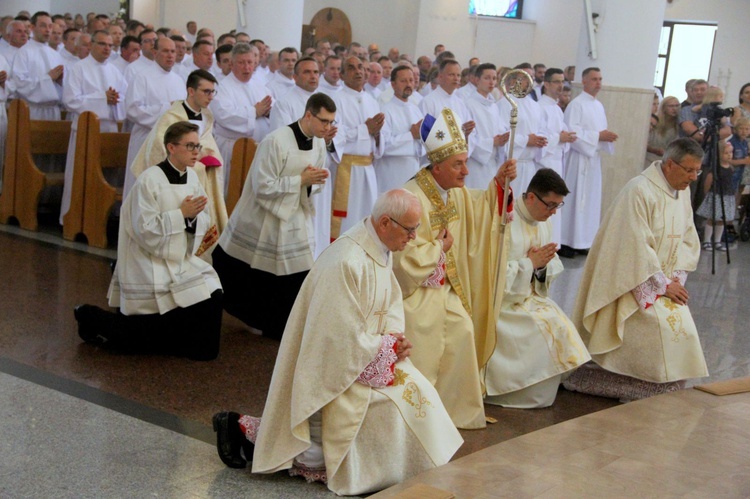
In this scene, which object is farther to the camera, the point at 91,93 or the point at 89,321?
the point at 91,93

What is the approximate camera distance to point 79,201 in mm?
8422

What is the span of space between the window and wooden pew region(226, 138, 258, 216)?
14.1 meters

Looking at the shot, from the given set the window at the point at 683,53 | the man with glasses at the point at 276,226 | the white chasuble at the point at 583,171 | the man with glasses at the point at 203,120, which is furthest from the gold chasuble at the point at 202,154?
the window at the point at 683,53

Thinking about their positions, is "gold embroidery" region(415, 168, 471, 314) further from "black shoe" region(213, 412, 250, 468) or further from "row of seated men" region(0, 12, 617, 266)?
"row of seated men" region(0, 12, 617, 266)

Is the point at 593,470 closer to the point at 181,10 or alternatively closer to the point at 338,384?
the point at 338,384

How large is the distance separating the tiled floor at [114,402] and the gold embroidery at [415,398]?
34 centimetres

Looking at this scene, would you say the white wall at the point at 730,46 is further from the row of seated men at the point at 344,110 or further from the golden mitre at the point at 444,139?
the golden mitre at the point at 444,139

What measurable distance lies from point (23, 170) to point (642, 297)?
5627mm

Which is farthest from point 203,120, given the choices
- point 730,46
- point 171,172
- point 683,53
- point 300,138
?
point 683,53

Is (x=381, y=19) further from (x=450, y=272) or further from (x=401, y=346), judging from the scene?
(x=401, y=346)

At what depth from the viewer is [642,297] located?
5.86m

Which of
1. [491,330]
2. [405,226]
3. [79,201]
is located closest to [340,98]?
[79,201]

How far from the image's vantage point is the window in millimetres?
19828

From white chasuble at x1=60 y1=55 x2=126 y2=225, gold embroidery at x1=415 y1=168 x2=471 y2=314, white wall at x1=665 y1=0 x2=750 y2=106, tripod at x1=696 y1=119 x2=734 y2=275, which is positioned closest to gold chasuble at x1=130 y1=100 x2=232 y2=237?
gold embroidery at x1=415 y1=168 x2=471 y2=314
